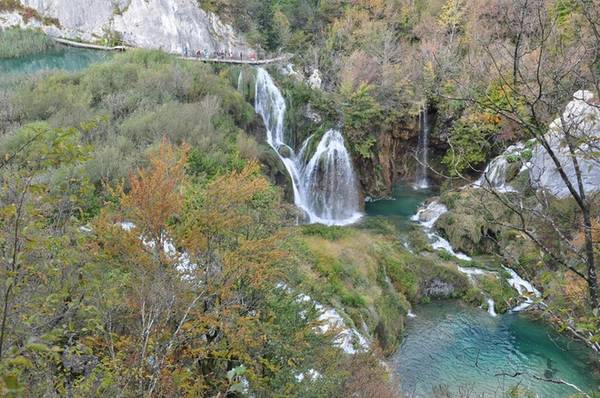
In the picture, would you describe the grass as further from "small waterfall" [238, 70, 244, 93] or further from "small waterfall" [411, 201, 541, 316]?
"small waterfall" [411, 201, 541, 316]

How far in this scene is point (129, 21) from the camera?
34.5m

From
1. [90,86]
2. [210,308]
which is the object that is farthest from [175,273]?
[90,86]

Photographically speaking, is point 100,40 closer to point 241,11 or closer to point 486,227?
point 241,11

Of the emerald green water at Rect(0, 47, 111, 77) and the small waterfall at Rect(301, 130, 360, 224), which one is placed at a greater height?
the emerald green water at Rect(0, 47, 111, 77)

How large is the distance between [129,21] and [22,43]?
7.67 meters

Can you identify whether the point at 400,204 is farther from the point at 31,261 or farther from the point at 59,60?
the point at 59,60

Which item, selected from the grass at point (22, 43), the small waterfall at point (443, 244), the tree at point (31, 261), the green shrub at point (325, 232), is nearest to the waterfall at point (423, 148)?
the small waterfall at point (443, 244)

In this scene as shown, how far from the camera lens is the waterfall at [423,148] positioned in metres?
26.3

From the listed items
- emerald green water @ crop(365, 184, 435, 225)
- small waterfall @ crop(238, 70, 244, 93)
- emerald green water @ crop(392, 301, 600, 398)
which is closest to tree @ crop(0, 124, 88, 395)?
emerald green water @ crop(392, 301, 600, 398)

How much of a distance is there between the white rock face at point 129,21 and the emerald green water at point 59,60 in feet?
9.35

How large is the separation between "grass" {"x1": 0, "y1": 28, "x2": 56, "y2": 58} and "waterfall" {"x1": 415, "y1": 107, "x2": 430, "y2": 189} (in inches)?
1026

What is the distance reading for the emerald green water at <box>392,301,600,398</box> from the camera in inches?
473

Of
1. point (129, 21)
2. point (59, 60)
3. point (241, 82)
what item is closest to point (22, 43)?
point (59, 60)

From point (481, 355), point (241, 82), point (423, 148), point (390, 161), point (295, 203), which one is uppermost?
point (241, 82)
